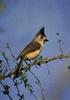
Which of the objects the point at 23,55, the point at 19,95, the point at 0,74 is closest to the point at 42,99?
the point at 19,95

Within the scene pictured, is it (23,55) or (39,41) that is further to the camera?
(39,41)

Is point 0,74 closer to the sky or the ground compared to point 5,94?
closer to the sky

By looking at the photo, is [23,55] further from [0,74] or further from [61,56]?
[0,74]

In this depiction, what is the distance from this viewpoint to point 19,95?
2.30 metres

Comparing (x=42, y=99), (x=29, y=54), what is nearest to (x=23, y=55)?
(x=29, y=54)

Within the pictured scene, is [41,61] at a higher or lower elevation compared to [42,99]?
higher

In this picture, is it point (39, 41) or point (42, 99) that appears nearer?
point (42, 99)

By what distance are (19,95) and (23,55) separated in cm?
149

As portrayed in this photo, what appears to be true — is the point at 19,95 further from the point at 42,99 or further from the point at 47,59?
the point at 47,59

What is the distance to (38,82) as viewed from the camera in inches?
94.3

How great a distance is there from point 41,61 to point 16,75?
42 cm

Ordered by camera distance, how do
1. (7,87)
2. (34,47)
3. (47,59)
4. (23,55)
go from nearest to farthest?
(7,87) < (47,59) < (23,55) < (34,47)

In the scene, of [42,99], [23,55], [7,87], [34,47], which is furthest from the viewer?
[34,47]

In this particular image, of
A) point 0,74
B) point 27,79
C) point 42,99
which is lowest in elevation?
point 42,99
